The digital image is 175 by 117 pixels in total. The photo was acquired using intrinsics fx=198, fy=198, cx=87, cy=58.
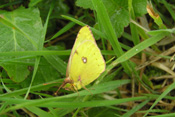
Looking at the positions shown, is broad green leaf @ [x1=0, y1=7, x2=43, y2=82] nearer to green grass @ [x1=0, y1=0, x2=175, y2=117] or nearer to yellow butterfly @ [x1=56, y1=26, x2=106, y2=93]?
green grass @ [x1=0, y1=0, x2=175, y2=117]

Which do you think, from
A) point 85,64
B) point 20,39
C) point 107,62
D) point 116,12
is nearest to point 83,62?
point 85,64

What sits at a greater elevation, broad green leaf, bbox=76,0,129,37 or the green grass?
broad green leaf, bbox=76,0,129,37

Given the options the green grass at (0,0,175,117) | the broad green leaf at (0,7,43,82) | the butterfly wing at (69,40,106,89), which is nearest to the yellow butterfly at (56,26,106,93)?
the butterfly wing at (69,40,106,89)

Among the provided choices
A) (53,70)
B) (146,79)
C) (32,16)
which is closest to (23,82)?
(53,70)

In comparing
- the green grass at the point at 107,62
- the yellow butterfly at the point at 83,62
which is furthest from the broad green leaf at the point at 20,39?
the yellow butterfly at the point at 83,62

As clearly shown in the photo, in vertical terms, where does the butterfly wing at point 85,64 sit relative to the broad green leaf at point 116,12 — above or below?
below

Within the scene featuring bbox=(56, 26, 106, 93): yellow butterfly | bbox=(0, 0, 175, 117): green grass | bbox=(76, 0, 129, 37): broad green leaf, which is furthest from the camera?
bbox=(76, 0, 129, 37): broad green leaf

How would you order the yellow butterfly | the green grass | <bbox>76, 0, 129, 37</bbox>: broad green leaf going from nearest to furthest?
1. the yellow butterfly
2. the green grass
3. <bbox>76, 0, 129, 37</bbox>: broad green leaf

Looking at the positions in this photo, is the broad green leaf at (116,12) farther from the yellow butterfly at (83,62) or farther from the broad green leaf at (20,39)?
the broad green leaf at (20,39)
